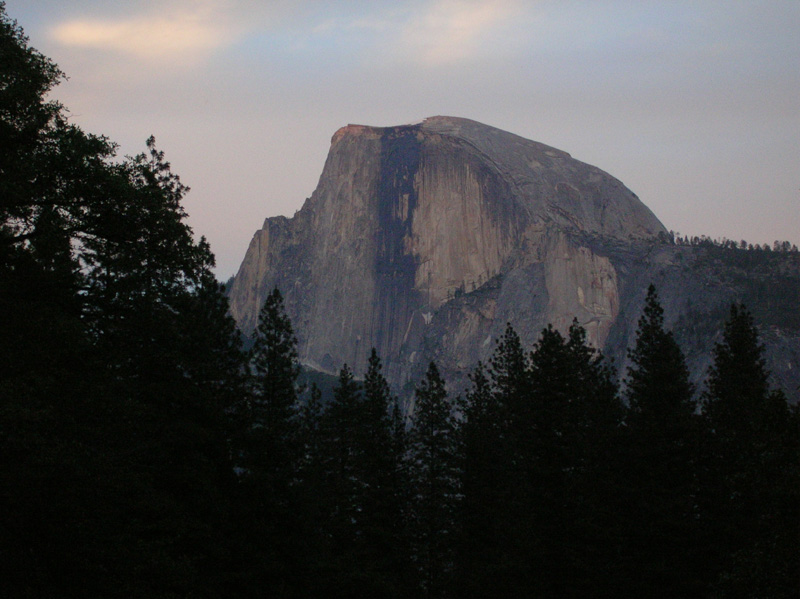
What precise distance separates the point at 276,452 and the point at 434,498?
15.1m

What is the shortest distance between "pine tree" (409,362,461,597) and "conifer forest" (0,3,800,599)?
0.50 feet

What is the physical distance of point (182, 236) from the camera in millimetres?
17828

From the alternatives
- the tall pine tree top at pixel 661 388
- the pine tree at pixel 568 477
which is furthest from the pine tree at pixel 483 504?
the tall pine tree top at pixel 661 388

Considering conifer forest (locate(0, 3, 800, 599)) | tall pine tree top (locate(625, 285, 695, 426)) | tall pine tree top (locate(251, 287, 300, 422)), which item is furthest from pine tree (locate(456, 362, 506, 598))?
tall pine tree top (locate(251, 287, 300, 422))

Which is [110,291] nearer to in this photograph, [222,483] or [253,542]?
[222,483]

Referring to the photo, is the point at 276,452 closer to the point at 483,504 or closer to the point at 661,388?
the point at 483,504

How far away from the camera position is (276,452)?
31406 millimetres

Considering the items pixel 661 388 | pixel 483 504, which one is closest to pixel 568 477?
pixel 661 388

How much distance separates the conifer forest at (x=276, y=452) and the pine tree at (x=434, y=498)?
0.50 ft

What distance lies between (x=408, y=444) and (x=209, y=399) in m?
22.6

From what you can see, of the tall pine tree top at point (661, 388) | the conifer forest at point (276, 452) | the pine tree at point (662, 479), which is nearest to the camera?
the conifer forest at point (276, 452)

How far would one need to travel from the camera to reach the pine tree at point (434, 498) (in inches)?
1727

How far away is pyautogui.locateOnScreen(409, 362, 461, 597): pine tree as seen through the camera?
43875 millimetres

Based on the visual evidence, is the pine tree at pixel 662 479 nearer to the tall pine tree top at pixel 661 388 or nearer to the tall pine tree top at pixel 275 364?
the tall pine tree top at pixel 661 388
